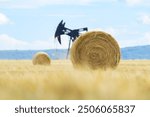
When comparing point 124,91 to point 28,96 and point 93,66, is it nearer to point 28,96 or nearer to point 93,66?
point 28,96

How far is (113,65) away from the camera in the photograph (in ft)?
47.6

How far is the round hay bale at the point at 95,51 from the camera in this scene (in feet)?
47.3

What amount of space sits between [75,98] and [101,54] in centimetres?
1042

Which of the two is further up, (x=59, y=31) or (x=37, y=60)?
(x=59, y=31)

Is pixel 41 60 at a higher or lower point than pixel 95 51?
lower

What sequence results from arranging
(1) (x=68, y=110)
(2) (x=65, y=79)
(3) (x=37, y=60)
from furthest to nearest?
(3) (x=37, y=60) < (2) (x=65, y=79) < (1) (x=68, y=110)

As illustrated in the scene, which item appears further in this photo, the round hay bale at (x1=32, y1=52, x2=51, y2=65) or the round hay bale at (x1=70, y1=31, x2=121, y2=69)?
the round hay bale at (x1=32, y1=52, x2=51, y2=65)

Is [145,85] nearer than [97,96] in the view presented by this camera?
No

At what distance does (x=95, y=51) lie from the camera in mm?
14797

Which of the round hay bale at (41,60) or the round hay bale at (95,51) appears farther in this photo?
the round hay bale at (41,60)

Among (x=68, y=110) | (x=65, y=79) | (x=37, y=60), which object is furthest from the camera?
(x=37, y=60)

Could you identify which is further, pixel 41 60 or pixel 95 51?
pixel 41 60

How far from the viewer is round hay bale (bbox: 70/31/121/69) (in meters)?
14.4

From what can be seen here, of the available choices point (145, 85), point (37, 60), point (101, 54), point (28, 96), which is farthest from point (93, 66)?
point (37, 60)
